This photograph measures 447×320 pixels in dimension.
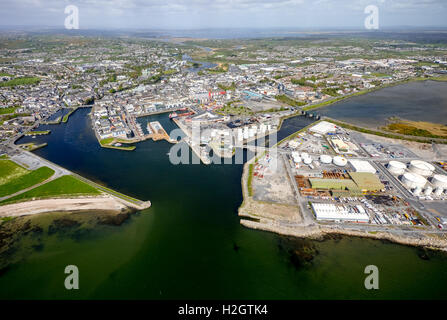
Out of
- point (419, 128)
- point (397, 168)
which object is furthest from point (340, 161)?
point (419, 128)

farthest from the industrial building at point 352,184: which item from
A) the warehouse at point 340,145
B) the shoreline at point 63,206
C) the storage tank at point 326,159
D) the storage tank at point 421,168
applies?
the shoreline at point 63,206

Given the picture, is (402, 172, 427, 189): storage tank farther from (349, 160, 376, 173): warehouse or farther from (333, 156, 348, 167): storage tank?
(333, 156, 348, 167): storage tank

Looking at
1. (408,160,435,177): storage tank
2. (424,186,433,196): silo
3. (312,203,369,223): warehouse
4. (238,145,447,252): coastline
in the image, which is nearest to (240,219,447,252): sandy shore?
(238,145,447,252): coastline

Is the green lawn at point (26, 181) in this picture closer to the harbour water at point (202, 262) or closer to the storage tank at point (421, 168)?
the harbour water at point (202, 262)

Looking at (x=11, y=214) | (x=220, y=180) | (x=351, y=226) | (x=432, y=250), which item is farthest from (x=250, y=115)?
(x=11, y=214)

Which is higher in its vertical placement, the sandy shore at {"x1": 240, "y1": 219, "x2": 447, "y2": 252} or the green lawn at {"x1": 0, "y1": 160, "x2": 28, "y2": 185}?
the green lawn at {"x1": 0, "y1": 160, "x2": 28, "y2": 185}

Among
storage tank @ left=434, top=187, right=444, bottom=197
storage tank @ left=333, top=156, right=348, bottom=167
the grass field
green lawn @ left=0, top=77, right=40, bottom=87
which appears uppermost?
green lawn @ left=0, top=77, right=40, bottom=87

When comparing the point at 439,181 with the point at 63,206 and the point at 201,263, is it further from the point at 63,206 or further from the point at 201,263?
the point at 63,206

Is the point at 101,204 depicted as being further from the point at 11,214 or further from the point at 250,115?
the point at 250,115
